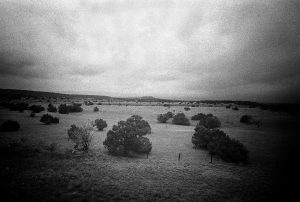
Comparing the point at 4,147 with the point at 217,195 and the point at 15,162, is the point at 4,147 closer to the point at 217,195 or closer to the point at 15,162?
the point at 15,162

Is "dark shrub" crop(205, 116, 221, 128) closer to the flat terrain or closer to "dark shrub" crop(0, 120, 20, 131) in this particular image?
the flat terrain

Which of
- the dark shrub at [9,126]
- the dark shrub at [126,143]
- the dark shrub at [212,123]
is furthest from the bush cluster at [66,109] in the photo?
the dark shrub at [126,143]

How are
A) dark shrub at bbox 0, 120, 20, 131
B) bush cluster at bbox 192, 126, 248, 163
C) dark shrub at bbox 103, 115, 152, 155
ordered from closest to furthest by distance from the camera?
1. bush cluster at bbox 192, 126, 248, 163
2. dark shrub at bbox 103, 115, 152, 155
3. dark shrub at bbox 0, 120, 20, 131

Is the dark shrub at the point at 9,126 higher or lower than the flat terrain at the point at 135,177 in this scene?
higher

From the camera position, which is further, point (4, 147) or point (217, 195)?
point (4, 147)

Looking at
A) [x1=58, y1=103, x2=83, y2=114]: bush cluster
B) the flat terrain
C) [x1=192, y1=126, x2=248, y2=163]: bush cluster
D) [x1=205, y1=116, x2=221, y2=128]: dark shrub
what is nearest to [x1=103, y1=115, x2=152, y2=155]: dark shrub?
the flat terrain

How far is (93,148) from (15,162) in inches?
211

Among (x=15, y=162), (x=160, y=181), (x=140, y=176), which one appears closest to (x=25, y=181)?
(x=15, y=162)

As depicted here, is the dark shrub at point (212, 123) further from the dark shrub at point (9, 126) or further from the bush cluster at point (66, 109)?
the bush cluster at point (66, 109)

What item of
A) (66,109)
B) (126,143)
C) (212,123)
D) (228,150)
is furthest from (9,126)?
(212,123)

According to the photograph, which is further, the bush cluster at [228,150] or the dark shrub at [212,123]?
the dark shrub at [212,123]

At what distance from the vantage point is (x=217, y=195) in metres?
8.07

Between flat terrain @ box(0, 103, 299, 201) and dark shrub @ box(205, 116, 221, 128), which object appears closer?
flat terrain @ box(0, 103, 299, 201)

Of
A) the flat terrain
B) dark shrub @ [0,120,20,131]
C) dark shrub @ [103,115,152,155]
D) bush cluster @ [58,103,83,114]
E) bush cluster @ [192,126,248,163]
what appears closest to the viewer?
the flat terrain
